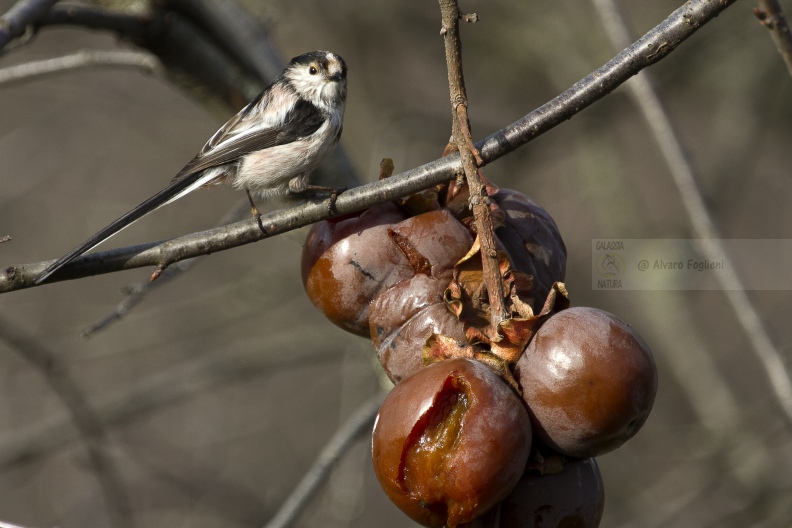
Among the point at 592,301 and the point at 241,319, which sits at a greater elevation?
the point at 241,319

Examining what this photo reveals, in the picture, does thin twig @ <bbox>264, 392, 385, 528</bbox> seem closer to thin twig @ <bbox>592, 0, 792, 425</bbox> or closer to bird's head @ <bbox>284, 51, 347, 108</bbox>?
bird's head @ <bbox>284, 51, 347, 108</bbox>

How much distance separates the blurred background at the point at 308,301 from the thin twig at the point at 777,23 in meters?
2.21

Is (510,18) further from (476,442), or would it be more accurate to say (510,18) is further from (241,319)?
(476,442)

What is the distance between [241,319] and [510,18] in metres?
3.31

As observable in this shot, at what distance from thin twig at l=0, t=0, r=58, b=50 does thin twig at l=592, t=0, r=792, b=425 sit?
1.98 m

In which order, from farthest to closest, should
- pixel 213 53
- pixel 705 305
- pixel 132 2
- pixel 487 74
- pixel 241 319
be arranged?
pixel 705 305 → pixel 487 74 → pixel 241 319 → pixel 213 53 → pixel 132 2

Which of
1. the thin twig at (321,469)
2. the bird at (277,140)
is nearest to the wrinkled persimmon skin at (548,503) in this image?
the thin twig at (321,469)

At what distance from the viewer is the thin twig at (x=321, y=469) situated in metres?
2.96

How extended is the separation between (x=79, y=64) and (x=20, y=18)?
3.46ft

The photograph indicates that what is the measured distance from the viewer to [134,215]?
260 centimetres

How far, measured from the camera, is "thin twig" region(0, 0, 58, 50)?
6.95 ft

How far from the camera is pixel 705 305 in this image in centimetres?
836

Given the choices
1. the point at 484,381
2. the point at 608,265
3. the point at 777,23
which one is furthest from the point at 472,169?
the point at 608,265

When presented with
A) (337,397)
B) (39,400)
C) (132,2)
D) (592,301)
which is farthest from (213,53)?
(337,397)
